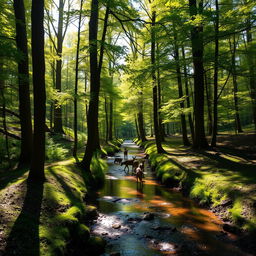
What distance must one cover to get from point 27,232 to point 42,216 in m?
0.86

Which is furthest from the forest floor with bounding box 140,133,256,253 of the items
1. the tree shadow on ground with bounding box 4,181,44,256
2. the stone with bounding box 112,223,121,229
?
the tree shadow on ground with bounding box 4,181,44,256

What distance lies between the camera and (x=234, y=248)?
501 centimetres

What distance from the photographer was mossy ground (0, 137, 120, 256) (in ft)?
14.0

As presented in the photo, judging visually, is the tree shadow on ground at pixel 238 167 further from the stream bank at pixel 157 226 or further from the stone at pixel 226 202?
the stream bank at pixel 157 226

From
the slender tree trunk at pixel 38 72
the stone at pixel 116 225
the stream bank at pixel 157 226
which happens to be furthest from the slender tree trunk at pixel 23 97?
the stone at pixel 116 225

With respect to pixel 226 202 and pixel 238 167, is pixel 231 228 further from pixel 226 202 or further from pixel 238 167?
pixel 238 167

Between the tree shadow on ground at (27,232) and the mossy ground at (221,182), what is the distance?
17.2 ft

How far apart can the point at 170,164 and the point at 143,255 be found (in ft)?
25.7

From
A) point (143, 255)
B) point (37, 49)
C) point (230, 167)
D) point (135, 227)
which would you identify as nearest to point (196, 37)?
point (230, 167)

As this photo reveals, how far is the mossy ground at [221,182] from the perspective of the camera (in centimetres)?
611

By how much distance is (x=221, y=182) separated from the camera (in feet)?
26.2

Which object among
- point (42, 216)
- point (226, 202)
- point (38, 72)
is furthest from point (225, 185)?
point (38, 72)

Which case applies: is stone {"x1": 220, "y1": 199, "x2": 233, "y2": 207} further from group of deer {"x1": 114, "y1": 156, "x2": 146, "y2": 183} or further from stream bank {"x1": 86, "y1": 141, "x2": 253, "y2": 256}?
group of deer {"x1": 114, "y1": 156, "x2": 146, "y2": 183}

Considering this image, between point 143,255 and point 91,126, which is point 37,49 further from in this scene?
point 143,255
